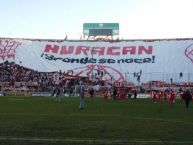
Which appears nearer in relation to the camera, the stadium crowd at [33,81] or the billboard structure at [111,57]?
the stadium crowd at [33,81]

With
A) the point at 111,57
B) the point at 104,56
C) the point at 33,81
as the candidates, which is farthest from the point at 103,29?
the point at 33,81

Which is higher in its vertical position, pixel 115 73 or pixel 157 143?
pixel 115 73

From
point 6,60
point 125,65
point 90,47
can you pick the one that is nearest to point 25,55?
point 6,60

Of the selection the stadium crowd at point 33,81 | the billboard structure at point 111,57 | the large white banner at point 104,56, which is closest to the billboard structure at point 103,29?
the billboard structure at point 111,57

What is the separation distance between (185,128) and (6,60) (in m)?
64.5

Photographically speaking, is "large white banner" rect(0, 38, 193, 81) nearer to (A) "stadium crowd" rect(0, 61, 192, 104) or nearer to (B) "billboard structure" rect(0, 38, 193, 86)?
(B) "billboard structure" rect(0, 38, 193, 86)

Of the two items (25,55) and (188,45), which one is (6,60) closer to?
(25,55)

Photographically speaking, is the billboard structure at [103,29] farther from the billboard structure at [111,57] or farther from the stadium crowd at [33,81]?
the stadium crowd at [33,81]

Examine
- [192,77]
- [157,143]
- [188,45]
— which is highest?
[188,45]

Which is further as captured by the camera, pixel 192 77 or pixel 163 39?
pixel 163 39

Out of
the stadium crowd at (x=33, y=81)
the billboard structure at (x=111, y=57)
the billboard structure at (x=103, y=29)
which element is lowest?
the stadium crowd at (x=33, y=81)

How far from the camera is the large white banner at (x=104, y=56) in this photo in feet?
263

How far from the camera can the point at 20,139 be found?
15008 mm

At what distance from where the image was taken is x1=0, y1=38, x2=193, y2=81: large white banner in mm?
80062
